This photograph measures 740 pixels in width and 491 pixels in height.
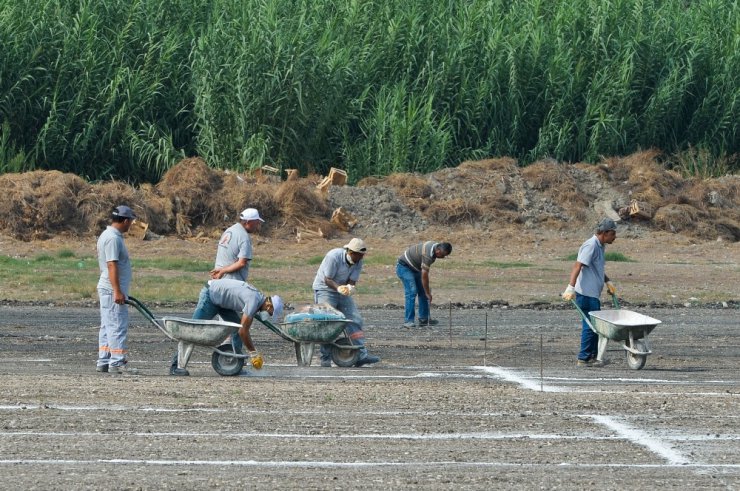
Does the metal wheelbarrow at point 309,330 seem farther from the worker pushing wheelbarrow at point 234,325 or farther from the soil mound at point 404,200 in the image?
the soil mound at point 404,200

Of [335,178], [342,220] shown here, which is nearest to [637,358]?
[342,220]

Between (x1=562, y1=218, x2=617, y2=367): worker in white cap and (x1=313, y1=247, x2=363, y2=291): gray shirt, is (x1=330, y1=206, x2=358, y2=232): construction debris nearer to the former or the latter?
(x1=562, y1=218, x2=617, y2=367): worker in white cap

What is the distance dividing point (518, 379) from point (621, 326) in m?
1.56

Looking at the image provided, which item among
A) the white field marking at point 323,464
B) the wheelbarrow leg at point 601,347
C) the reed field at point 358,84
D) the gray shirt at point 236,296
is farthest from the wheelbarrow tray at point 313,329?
the reed field at point 358,84

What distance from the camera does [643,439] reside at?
967 cm

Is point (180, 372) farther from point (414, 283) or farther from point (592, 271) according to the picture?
point (414, 283)

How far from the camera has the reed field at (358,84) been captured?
33.5m

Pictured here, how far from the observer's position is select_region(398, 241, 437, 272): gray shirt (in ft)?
61.5

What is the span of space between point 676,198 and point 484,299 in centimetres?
1228

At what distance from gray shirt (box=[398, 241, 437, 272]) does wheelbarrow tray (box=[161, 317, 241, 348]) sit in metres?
6.30

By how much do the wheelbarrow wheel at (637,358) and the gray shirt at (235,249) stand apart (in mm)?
4469

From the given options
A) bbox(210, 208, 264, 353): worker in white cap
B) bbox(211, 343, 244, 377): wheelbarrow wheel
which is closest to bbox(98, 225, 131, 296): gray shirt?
bbox(210, 208, 264, 353): worker in white cap

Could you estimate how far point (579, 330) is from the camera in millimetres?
18984

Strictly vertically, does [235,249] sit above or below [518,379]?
above
